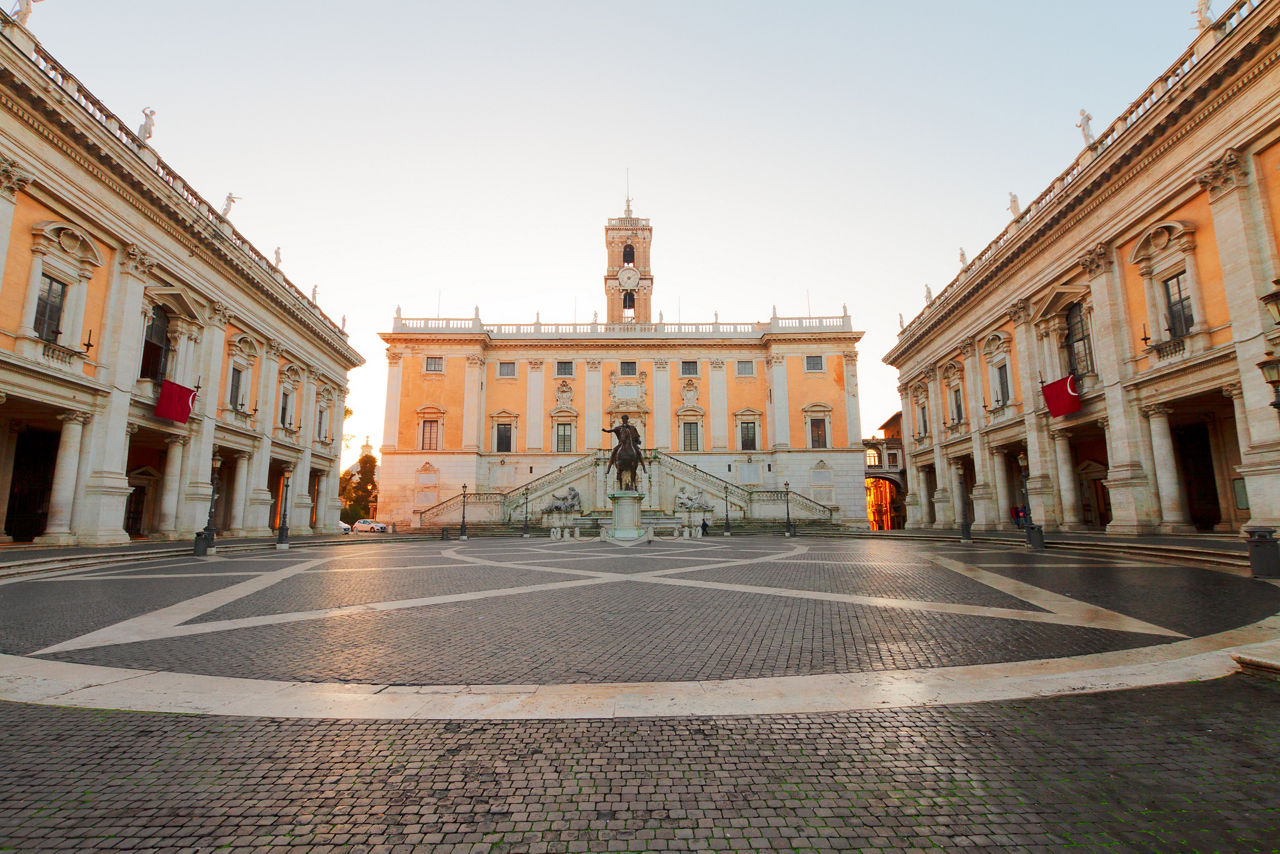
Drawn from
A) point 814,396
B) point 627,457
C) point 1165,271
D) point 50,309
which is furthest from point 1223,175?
point 50,309

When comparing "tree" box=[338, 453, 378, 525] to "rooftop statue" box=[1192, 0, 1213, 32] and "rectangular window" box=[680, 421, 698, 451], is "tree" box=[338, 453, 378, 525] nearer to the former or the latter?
"rectangular window" box=[680, 421, 698, 451]

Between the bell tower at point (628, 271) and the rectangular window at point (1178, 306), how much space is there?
3798 cm

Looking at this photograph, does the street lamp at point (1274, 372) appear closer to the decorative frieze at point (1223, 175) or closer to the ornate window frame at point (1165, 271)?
the ornate window frame at point (1165, 271)

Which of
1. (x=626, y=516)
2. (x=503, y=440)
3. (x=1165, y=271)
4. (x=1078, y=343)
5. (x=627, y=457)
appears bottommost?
(x=626, y=516)

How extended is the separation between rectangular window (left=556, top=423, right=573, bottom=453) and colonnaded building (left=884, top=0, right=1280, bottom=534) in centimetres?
2597

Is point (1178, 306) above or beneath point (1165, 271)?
beneath

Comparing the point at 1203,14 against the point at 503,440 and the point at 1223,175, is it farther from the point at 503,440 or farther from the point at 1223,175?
the point at 503,440

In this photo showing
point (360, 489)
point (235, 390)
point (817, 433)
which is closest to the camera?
point (235, 390)

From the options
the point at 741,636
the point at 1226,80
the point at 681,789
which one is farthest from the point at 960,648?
the point at 1226,80

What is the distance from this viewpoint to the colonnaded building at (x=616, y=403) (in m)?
41.6

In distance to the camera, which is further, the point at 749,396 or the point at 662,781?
the point at 749,396

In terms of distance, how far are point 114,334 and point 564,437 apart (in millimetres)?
27924

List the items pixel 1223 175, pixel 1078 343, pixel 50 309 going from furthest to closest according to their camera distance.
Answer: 1. pixel 1078 343
2. pixel 50 309
3. pixel 1223 175

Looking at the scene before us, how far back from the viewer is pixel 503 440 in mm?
43094
